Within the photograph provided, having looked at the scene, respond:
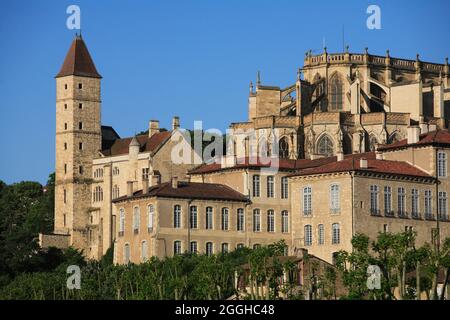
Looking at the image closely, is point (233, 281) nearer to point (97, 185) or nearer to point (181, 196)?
point (181, 196)

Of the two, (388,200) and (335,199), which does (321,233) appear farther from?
(388,200)

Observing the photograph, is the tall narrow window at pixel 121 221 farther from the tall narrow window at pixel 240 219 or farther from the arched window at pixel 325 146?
the arched window at pixel 325 146

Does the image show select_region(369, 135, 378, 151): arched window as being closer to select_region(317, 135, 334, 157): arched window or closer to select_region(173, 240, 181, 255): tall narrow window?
select_region(317, 135, 334, 157): arched window

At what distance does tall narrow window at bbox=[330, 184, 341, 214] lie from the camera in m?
96.2

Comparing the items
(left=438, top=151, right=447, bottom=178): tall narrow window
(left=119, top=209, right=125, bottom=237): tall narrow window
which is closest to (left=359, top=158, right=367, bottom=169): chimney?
(left=438, top=151, right=447, bottom=178): tall narrow window

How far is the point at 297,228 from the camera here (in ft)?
328

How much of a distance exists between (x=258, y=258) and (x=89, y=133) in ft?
178

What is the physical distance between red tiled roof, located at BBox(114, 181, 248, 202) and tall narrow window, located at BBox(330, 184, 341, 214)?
25.3 feet

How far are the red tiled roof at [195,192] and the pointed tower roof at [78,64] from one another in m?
31.2

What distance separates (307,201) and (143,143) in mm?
31733

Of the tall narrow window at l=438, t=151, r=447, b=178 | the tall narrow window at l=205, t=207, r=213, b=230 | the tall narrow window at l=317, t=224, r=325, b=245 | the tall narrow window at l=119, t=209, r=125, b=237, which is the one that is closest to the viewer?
the tall narrow window at l=317, t=224, r=325, b=245

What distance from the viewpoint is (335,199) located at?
96500 mm

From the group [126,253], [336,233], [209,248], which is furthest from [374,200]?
[126,253]
